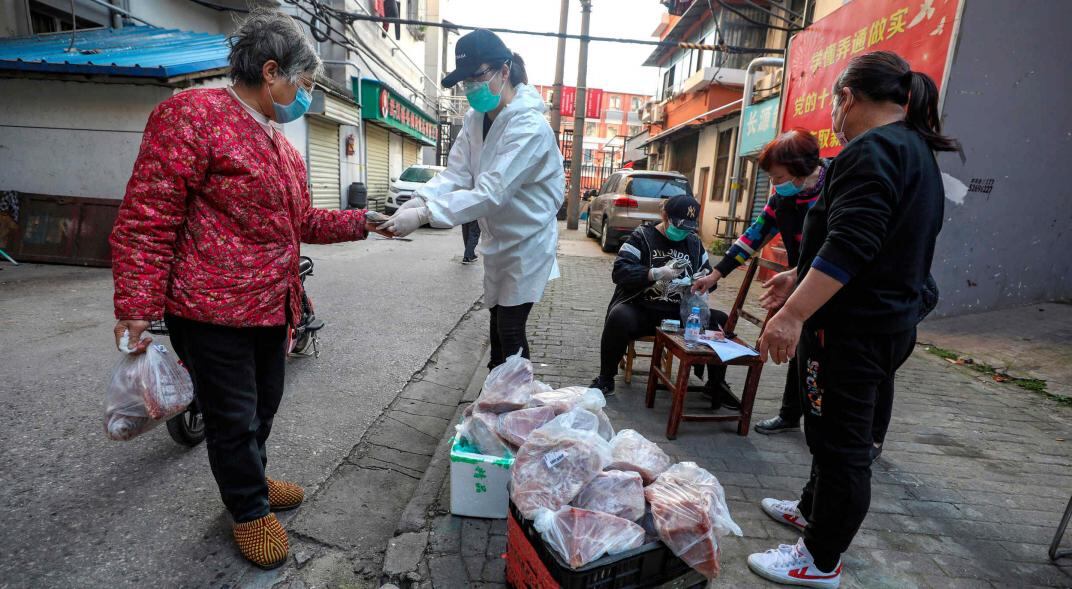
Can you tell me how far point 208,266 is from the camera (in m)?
1.79

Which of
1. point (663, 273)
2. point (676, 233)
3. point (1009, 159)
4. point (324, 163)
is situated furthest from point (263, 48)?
point (324, 163)

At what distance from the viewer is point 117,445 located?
2756 millimetres

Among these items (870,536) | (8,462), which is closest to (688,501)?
(870,536)

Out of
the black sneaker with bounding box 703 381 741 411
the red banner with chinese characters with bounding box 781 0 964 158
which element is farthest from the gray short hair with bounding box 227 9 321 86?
the red banner with chinese characters with bounding box 781 0 964 158

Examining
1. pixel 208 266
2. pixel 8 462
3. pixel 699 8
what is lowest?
pixel 8 462

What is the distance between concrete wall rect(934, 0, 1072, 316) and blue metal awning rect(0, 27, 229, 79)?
868 cm

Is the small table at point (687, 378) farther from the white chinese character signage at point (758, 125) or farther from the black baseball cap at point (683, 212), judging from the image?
the white chinese character signage at point (758, 125)

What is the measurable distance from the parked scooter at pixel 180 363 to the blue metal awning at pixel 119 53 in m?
Answer: 4.94

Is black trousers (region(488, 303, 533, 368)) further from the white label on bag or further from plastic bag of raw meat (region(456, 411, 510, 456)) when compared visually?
the white label on bag

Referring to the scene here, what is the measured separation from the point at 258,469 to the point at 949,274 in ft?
22.4

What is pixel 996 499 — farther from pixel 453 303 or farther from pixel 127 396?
pixel 453 303

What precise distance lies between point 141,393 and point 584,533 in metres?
1.52

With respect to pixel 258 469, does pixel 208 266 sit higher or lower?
higher

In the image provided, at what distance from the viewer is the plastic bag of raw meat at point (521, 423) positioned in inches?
84.9
